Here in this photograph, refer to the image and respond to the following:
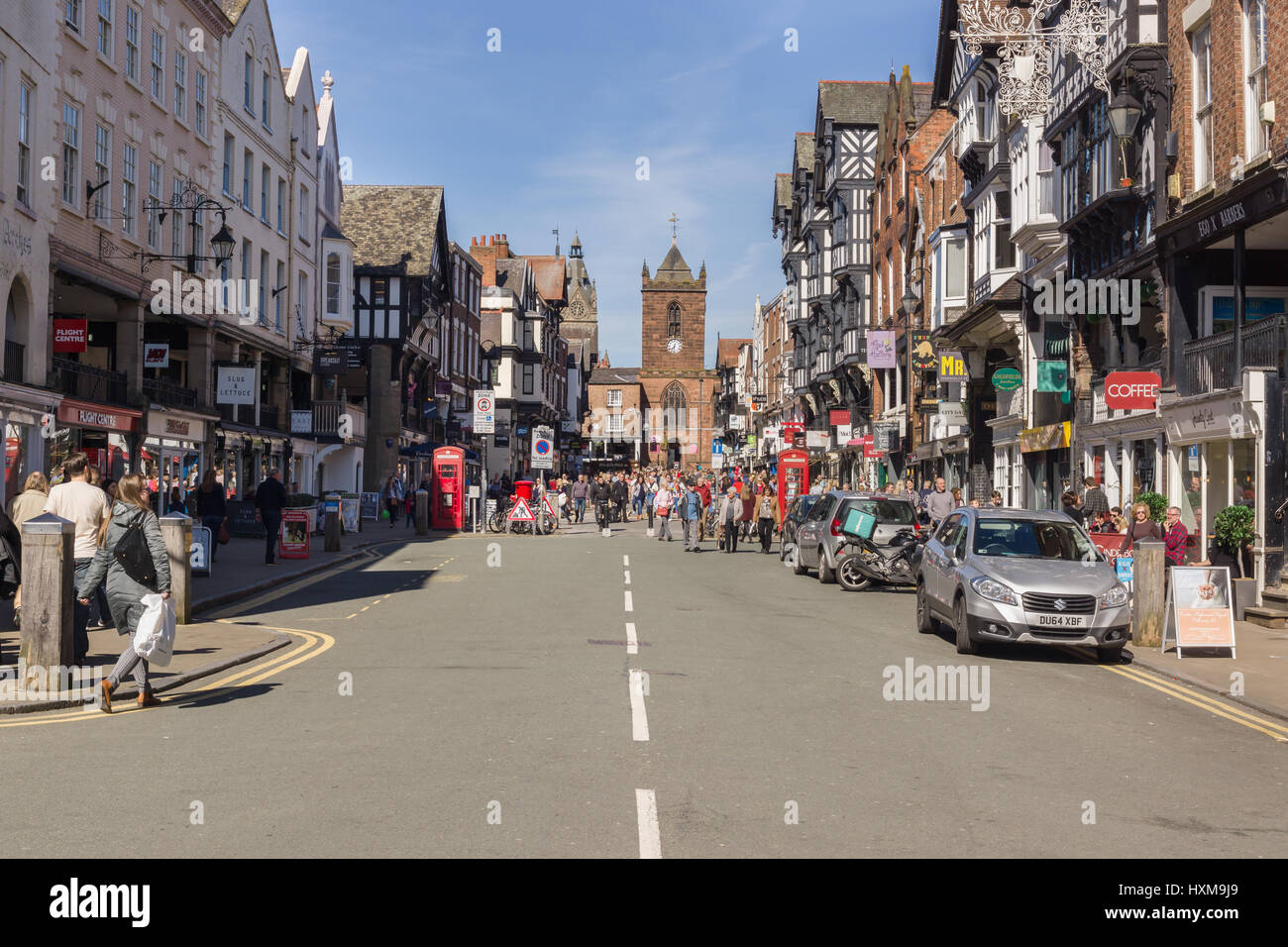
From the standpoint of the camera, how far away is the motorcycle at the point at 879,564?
21.9 m

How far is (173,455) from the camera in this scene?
1262 inches

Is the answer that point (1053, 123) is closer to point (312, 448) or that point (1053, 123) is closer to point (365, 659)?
point (365, 659)

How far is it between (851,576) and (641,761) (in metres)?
14.8

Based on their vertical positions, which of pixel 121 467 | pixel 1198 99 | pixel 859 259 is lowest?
pixel 121 467

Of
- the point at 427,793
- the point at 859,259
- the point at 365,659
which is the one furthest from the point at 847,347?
the point at 427,793

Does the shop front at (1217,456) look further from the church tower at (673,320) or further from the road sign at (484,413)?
the church tower at (673,320)

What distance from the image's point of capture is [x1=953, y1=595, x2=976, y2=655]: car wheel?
13.5m

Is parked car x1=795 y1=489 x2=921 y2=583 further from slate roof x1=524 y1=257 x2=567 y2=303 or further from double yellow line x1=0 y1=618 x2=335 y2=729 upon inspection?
slate roof x1=524 y1=257 x2=567 y2=303

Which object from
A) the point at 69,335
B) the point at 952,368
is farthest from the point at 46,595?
the point at 952,368

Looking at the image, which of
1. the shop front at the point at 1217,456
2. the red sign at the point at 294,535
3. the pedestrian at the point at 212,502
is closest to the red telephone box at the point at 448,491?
the red sign at the point at 294,535

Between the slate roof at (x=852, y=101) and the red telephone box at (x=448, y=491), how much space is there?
2888 cm

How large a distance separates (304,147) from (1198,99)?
3141 cm

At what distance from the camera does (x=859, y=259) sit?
56.4 m
